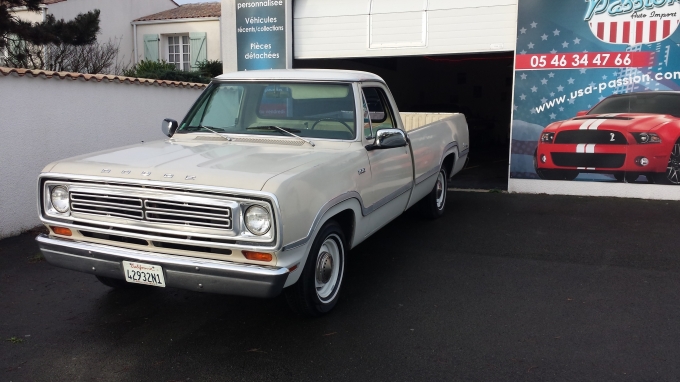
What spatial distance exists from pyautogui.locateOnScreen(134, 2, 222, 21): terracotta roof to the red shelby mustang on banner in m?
12.5

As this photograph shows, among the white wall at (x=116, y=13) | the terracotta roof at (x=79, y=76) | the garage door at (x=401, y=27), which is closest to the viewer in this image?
the terracotta roof at (x=79, y=76)

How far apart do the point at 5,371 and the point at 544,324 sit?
3.66m

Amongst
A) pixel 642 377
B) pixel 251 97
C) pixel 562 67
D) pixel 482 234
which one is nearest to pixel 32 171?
pixel 251 97

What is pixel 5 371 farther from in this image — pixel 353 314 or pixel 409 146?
pixel 409 146

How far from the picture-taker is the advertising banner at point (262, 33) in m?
10.6

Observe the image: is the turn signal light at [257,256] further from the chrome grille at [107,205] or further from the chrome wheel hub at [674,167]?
the chrome wheel hub at [674,167]

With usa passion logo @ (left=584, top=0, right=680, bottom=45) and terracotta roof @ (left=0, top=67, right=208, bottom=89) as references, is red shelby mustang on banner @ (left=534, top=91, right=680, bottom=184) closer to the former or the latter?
usa passion logo @ (left=584, top=0, right=680, bottom=45)

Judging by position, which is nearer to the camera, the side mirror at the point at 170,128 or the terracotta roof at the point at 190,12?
the side mirror at the point at 170,128

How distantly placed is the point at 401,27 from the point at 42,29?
20.8 ft

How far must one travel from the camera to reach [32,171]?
7.25 meters

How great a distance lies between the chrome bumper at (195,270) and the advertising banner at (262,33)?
23.8 ft

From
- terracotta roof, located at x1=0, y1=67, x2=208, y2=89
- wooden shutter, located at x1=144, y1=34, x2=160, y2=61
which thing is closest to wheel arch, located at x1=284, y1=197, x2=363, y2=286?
terracotta roof, located at x1=0, y1=67, x2=208, y2=89

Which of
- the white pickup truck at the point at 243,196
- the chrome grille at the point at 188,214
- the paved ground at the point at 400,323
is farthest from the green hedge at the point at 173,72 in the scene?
the chrome grille at the point at 188,214

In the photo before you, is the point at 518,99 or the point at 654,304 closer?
the point at 654,304
